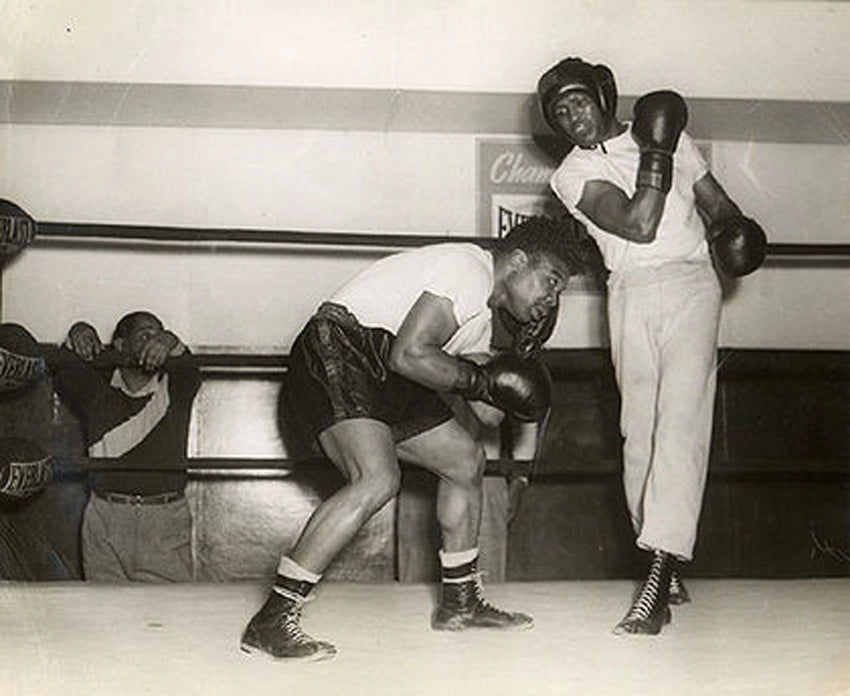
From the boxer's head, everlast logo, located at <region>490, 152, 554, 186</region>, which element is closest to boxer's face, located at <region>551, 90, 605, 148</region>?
the boxer's head

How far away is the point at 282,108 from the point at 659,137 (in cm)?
96

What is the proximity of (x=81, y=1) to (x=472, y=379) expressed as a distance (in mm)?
1213

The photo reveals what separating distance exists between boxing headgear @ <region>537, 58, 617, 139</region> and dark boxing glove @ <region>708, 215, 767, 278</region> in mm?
312

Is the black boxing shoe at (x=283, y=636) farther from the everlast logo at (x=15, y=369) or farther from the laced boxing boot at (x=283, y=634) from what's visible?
the everlast logo at (x=15, y=369)

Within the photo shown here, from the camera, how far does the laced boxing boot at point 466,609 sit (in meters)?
2.12

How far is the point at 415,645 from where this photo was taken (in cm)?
202

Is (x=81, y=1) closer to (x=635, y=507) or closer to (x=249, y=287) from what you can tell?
(x=249, y=287)

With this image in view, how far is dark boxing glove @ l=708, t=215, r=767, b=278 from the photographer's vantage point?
225 cm

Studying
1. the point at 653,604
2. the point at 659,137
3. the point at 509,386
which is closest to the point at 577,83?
the point at 659,137

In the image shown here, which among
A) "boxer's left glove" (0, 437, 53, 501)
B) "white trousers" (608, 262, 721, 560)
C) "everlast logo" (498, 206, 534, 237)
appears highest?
"everlast logo" (498, 206, 534, 237)

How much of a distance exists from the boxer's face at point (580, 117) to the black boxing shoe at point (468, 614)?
842mm

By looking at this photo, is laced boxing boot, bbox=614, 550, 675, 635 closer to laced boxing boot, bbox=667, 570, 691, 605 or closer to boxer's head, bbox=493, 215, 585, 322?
laced boxing boot, bbox=667, 570, 691, 605

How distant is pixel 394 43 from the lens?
2602 millimetres

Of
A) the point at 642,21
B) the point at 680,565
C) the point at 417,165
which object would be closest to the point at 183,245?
the point at 417,165
